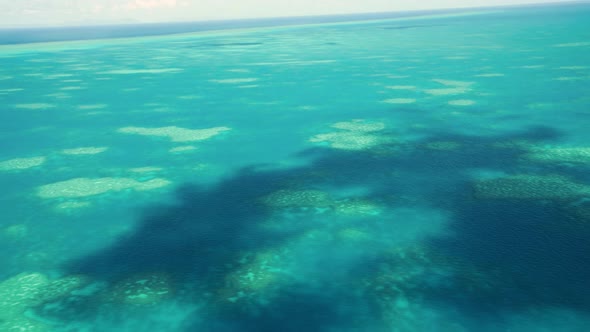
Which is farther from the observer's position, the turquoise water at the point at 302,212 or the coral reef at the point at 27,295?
the turquoise water at the point at 302,212

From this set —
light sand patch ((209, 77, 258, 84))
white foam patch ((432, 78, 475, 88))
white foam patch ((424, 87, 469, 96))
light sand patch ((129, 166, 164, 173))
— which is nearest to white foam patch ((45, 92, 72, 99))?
light sand patch ((209, 77, 258, 84))

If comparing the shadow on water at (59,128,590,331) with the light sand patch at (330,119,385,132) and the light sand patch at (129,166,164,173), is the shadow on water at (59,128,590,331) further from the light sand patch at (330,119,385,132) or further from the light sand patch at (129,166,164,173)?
the light sand patch at (330,119,385,132)

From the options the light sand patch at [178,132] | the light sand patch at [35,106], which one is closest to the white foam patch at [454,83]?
the light sand patch at [178,132]

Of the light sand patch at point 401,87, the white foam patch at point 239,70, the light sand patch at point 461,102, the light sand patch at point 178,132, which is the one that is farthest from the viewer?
the white foam patch at point 239,70

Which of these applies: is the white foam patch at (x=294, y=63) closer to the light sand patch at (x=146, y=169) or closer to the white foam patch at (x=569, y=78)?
the white foam patch at (x=569, y=78)

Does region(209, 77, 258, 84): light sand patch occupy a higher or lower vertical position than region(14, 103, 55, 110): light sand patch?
lower

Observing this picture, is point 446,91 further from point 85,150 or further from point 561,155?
point 85,150

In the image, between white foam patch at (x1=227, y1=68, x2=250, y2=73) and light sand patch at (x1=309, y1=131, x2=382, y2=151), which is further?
white foam patch at (x1=227, y1=68, x2=250, y2=73)
